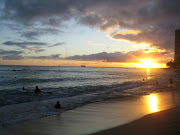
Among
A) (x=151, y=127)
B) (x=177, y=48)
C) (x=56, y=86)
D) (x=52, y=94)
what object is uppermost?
(x=177, y=48)

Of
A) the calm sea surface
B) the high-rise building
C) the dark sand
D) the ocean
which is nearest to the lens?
the dark sand

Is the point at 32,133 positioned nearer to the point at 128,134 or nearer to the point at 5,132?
the point at 5,132

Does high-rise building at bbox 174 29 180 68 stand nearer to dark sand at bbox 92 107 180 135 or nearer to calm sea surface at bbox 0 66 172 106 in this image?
calm sea surface at bbox 0 66 172 106

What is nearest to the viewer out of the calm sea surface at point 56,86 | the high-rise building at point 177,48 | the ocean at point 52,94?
the ocean at point 52,94

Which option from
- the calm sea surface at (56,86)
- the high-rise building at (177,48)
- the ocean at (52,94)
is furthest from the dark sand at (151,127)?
the high-rise building at (177,48)

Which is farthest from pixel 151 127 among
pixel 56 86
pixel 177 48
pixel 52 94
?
pixel 177 48

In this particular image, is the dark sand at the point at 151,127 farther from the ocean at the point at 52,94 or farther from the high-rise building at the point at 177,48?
the high-rise building at the point at 177,48

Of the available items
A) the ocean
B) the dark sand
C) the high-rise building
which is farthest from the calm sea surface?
the high-rise building

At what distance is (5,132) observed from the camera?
304 inches

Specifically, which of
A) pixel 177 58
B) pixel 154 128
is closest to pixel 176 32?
pixel 177 58

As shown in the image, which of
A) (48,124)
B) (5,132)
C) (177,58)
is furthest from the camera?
(177,58)

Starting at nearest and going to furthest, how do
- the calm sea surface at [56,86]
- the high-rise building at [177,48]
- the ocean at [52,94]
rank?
1. the ocean at [52,94]
2. the calm sea surface at [56,86]
3. the high-rise building at [177,48]

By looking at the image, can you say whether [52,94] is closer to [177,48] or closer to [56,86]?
[56,86]

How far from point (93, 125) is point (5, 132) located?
15.1ft
